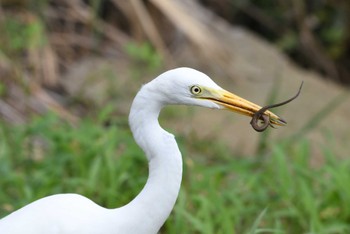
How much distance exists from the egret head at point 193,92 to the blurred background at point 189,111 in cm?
66

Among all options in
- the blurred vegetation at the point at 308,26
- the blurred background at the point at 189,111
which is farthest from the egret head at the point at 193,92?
the blurred vegetation at the point at 308,26

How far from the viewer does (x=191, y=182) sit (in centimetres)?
368

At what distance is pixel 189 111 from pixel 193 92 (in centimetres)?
260

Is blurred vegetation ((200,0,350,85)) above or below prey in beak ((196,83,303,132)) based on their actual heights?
above

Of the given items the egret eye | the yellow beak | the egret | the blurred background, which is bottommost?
the egret

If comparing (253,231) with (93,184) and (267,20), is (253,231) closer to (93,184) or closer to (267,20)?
(93,184)

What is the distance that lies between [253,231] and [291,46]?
187 inches

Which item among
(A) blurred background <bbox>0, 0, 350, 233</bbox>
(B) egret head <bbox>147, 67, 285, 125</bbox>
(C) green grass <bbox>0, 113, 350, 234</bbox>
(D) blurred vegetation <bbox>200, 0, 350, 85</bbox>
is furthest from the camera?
(D) blurred vegetation <bbox>200, 0, 350, 85</bbox>

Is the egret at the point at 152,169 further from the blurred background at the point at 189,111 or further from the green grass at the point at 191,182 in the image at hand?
the green grass at the point at 191,182

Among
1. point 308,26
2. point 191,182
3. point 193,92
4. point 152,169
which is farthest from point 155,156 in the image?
point 308,26

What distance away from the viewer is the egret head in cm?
218

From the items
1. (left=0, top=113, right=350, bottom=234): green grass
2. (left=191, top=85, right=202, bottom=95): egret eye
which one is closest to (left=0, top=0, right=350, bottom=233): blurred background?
(left=0, top=113, right=350, bottom=234): green grass

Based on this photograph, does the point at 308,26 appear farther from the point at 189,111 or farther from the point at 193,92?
the point at 193,92

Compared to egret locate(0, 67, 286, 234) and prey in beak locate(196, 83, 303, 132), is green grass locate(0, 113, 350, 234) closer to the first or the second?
egret locate(0, 67, 286, 234)
